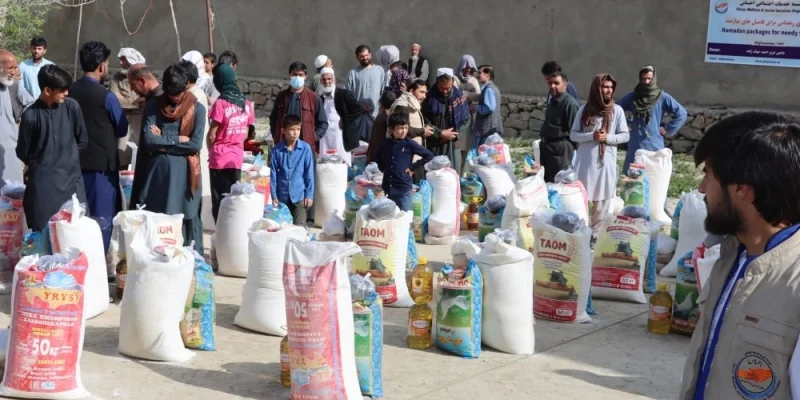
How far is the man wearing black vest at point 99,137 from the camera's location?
7.29m

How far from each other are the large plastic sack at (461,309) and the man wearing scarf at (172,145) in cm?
224

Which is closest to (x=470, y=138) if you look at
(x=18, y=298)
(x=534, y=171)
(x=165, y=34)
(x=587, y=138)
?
(x=534, y=171)

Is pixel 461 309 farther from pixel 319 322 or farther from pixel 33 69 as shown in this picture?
pixel 33 69

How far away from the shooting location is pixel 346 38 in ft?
59.8

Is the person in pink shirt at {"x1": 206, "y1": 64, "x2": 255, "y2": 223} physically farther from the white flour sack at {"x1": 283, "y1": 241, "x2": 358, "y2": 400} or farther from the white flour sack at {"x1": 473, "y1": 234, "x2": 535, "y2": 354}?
the white flour sack at {"x1": 283, "y1": 241, "x2": 358, "y2": 400}

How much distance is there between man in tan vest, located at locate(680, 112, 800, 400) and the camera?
2541 millimetres

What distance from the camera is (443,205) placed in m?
9.24

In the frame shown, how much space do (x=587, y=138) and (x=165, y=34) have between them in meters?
13.8

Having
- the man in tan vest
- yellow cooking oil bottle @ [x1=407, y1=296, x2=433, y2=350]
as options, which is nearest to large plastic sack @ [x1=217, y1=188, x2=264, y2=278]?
yellow cooking oil bottle @ [x1=407, y1=296, x2=433, y2=350]

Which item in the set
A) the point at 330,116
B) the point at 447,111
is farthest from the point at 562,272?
the point at 330,116

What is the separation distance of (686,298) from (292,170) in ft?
10.7

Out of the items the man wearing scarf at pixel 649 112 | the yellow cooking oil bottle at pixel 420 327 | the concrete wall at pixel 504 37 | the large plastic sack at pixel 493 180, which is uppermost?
the concrete wall at pixel 504 37

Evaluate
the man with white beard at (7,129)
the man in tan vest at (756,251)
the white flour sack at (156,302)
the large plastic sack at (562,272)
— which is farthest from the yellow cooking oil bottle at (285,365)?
the man with white beard at (7,129)

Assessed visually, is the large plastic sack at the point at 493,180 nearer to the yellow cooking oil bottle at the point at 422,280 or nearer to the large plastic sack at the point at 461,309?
the yellow cooking oil bottle at the point at 422,280
